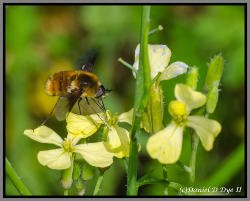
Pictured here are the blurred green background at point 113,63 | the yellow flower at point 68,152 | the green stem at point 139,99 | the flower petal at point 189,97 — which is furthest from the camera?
the blurred green background at point 113,63

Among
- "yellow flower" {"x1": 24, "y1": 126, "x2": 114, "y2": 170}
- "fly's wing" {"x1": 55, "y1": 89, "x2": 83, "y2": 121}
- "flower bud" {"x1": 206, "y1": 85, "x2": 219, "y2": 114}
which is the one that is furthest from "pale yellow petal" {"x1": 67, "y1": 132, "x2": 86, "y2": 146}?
"flower bud" {"x1": 206, "y1": 85, "x2": 219, "y2": 114}

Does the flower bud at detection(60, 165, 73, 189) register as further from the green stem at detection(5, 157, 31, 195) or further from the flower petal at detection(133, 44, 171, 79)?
the flower petal at detection(133, 44, 171, 79)

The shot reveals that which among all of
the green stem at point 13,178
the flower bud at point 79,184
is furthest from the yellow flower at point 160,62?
the green stem at point 13,178

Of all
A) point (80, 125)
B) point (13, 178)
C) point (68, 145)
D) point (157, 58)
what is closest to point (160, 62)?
point (157, 58)

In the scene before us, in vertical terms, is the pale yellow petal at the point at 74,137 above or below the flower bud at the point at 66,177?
above

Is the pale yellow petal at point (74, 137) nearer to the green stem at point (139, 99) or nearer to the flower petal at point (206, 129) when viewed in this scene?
the green stem at point (139, 99)

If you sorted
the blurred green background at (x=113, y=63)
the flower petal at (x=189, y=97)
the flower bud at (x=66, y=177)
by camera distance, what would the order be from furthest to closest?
the blurred green background at (x=113, y=63), the flower bud at (x=66, y=177), the flower petal at (x=189, y=97)

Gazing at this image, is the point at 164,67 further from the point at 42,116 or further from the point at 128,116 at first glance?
the point at 42,116
